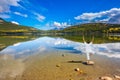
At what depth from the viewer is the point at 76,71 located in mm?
25703

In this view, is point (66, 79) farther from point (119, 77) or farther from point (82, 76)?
point (119, 77)

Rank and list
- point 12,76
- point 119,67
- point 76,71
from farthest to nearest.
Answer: point 119,67 < point 76,71 < point 12,76

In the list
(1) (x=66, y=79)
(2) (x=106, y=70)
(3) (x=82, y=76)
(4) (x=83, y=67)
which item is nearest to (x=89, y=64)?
(4) (x=83, y=67)

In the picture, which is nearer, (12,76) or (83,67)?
(12,76)

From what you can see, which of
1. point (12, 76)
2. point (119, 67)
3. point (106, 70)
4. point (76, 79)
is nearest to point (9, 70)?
point (12, 76)

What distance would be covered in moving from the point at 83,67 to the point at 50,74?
6437mm

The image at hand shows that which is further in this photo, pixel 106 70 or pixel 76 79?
pixel 106 70

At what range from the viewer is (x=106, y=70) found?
2611cm

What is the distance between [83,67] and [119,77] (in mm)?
7193

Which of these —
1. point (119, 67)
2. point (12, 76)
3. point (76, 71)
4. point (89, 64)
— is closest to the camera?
point (12, 76)

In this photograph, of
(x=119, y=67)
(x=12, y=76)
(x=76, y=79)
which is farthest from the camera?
(x=119, y=67)

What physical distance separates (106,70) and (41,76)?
10.4m

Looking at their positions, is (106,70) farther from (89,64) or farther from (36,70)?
(36,70)

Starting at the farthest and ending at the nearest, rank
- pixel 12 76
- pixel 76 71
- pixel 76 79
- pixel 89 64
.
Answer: pixel 89 64, pixel 76 71, pixel 12 76, pixel 76 79
